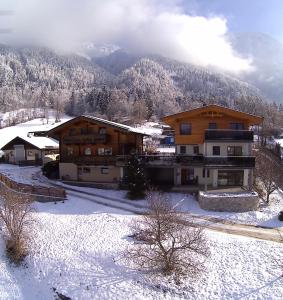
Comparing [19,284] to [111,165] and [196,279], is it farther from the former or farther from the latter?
[111,165]

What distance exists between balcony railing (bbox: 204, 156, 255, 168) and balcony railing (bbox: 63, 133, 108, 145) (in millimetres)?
13450

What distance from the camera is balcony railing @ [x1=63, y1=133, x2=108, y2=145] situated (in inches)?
1802

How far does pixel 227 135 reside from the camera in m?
41.8

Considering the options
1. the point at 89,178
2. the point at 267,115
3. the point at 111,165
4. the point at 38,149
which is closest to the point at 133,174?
the point at 111,165

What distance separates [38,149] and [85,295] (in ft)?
133

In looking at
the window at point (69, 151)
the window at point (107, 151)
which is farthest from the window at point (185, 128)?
the window at point (69, 151)

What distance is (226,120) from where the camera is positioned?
4375 cm

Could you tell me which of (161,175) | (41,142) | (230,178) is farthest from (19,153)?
(230,178)

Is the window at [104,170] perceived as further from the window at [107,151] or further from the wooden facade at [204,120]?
the wooden facade at [204,120]

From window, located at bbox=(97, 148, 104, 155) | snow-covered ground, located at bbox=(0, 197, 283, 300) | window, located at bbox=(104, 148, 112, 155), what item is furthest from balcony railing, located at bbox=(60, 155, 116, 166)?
snow-covered ground, located at bbox=(0, 197, 283, 300)

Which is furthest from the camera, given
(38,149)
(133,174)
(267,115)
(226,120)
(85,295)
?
(267,115)

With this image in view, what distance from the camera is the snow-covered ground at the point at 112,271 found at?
23.2 m

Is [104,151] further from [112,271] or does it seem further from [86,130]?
[112,271]

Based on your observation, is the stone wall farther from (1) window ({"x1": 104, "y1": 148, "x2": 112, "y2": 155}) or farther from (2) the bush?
(2) the bush
